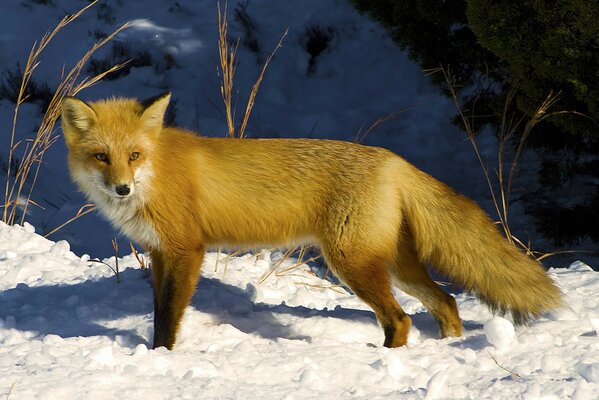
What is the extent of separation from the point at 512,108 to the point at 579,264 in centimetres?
154

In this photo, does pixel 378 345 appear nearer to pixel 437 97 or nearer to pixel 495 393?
pixel 495 393

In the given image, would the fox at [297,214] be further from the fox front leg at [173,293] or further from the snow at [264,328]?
the snow at [264,328]

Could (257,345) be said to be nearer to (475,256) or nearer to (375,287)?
(375,287)

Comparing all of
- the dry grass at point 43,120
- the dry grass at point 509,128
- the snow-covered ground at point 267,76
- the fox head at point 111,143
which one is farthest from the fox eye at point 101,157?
the snow-covered ground at point 267,76

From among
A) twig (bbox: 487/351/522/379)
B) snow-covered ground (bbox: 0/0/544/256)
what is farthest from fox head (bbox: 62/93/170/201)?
snow-covered ground (bbox: 0/0/544/256)

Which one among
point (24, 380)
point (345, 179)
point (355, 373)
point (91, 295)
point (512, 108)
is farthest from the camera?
point (512, 108)

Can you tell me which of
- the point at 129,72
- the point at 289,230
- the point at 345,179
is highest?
the point at 345,179

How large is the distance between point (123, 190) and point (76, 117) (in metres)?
0.51

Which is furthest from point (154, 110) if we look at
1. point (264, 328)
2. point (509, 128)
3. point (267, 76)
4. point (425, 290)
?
point (267, 76)

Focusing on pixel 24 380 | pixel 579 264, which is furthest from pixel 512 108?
pixel 24 380

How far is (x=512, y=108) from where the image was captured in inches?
255

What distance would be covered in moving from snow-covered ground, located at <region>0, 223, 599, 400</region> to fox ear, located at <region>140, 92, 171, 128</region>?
1.03 metres

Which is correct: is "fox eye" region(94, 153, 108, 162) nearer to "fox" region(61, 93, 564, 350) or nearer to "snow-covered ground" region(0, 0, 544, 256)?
"fox" region(61, 93, 564, 350)

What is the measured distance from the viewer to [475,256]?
393 centimetres
